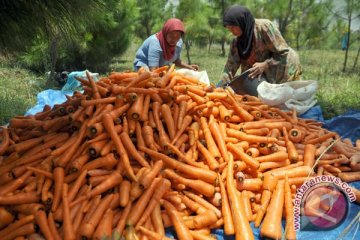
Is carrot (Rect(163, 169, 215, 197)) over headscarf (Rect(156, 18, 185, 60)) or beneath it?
beneath

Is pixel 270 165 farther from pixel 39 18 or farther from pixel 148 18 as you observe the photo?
pixel 148 18

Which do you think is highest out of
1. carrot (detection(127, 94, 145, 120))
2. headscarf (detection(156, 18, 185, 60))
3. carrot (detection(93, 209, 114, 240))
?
headscarf (detection(156, 18, 185, 60))

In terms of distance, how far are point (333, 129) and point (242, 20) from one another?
158 cm

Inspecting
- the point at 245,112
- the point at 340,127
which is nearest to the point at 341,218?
the point at 245,112

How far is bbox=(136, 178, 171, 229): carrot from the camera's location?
1908 mm

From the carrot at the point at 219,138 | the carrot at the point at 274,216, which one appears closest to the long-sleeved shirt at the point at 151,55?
the carrot at the point at 219,138

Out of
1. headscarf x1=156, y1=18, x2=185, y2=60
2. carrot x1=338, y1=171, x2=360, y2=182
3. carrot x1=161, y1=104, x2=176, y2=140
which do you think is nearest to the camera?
carrot x1=338, y1=171, x2=360, y2=182

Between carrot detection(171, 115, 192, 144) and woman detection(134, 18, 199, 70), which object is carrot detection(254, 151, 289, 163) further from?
woman detection(134, 18, 199, 70)

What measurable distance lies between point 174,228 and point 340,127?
2.48 meters

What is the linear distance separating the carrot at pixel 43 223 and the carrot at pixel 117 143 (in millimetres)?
537

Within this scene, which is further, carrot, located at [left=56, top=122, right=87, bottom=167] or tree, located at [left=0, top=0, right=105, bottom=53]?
tree, located at [left=0, top=0, right=105, bottom=53]

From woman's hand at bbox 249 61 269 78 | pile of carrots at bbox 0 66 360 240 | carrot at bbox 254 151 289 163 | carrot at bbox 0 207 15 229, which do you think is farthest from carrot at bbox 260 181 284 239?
woman's hand at bbox 249 61 269 78

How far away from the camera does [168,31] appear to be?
409cm

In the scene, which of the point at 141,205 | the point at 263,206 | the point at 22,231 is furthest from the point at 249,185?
the point at 22,231
